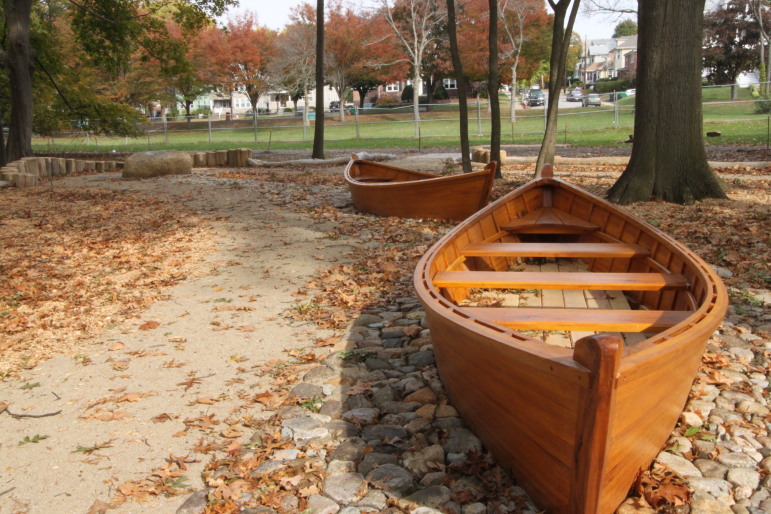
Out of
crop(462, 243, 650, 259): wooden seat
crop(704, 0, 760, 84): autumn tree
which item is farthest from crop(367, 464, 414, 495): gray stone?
crop(704, 0, 760, 84): autumn tree

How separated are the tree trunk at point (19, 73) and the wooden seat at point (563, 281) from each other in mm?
16078

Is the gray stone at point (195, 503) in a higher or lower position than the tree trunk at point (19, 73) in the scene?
lower

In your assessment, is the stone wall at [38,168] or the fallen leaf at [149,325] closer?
the fallen leaf at [149,325]

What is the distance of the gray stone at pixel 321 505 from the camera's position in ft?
9.93

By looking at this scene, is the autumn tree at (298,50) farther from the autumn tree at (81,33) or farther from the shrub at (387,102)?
the autumn tree at (81,33)

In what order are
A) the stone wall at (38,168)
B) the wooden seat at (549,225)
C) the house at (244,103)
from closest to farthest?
the wooden seat at (549,225)
the stone wall at (38,168)
the house at (244,103)

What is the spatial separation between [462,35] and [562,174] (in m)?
27.4

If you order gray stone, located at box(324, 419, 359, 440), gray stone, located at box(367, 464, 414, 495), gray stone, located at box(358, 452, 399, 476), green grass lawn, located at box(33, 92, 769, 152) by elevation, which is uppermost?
green grass lawn, located at box(33, 92, 769, 152)

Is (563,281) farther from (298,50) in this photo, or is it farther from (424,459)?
(298,50)

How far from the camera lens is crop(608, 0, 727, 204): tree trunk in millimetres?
8703

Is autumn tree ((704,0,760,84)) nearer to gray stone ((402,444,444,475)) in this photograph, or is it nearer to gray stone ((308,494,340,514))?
gray stone ((402,444,444,475))

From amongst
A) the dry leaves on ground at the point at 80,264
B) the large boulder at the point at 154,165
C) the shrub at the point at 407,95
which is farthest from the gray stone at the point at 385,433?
the shrub at the point at 407,95

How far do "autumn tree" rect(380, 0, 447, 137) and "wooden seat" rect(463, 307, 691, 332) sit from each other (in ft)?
114

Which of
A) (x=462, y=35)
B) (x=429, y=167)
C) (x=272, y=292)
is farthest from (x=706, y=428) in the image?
(x=462, y=35)
